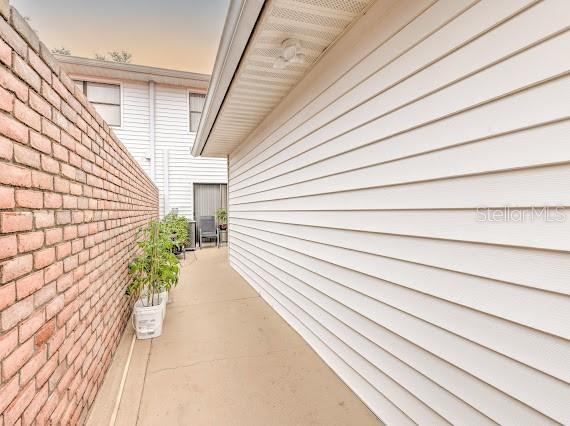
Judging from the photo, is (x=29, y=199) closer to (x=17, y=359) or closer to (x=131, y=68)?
(x=17, y=359)

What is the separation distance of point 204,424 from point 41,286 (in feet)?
3.90

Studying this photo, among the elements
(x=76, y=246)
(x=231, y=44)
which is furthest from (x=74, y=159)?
(x=231, y=44)

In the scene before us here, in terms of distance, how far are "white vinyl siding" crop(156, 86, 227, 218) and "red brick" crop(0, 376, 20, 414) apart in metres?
7.82

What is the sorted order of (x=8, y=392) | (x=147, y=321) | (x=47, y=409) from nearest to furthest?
1. (x=8, y=392)
2. (x=47, y=409)
3. (x=147, y=321)

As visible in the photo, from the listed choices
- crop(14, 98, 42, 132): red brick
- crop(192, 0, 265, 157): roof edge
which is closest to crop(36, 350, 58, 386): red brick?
crop(14, 98, 42, 132): red brick

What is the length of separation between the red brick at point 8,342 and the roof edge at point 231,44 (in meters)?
1.88

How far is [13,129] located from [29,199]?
257 mm

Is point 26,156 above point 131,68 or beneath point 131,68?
beneath

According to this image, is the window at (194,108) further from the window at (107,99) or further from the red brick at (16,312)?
the red brick at (16,312)

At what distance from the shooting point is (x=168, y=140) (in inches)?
334

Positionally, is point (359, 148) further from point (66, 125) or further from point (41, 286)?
point (41, 286)

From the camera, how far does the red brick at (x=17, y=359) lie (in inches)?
35.8

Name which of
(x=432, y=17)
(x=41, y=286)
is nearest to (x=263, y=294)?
(x=41, y=286)

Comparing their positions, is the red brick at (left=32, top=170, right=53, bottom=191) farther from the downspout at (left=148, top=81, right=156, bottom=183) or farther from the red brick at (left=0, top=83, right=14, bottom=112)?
the downspout at (left=148, top=81, right=156, bottom=183)
